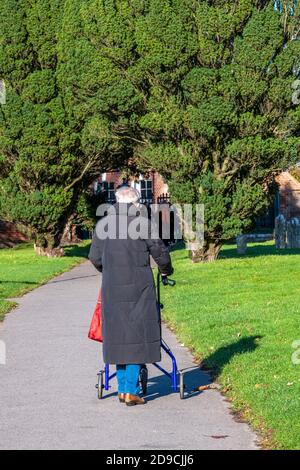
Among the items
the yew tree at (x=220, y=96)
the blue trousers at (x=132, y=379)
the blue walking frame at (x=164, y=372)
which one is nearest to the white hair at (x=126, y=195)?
the blue walking frame at (x=164, y=372)

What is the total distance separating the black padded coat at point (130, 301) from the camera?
377 inches

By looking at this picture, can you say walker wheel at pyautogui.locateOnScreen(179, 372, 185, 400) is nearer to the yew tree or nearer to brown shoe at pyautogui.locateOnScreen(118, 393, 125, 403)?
brown shoe at pyautogui.locateOnScreen(118, 393, 125, 403)

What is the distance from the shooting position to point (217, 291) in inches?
790

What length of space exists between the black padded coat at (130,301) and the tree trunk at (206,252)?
62.5 feet

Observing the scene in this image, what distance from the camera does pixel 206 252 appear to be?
2916 cm

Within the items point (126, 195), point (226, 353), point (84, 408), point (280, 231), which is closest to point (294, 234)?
point (280, 231)

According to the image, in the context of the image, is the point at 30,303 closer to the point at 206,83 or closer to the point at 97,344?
the point at 97,344

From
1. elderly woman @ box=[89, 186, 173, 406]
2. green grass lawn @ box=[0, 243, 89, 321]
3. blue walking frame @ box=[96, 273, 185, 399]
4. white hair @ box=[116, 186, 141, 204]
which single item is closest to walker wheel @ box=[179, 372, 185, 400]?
blue walking frame @ box=[96, 273, 185, 399]

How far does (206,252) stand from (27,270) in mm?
5022

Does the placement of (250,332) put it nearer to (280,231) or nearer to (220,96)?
(220,96)

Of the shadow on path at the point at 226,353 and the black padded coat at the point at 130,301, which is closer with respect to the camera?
the black padded coat at the point at 130,301

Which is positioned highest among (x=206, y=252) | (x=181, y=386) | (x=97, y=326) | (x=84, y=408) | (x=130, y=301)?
(x=130, y=301)

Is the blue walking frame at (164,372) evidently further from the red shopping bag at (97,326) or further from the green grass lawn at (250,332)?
the green grass lawn at (250,332)

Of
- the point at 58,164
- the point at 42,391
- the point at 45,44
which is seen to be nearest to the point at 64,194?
the point at 58,164
